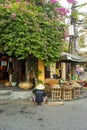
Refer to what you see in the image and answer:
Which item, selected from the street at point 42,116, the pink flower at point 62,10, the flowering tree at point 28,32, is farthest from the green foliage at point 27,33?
the street at point 42,116

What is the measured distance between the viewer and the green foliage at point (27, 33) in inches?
427

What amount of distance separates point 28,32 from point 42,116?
174 inches

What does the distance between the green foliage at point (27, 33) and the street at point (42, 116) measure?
2500 mm

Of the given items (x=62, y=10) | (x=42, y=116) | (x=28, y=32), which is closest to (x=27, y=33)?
(x=28, y=32)

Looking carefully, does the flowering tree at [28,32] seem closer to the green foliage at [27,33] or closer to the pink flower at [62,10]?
the green foliage at [27,33]

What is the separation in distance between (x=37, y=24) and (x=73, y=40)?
20.2ft

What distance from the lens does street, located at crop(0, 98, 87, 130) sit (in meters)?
7.12

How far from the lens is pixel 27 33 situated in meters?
10.9

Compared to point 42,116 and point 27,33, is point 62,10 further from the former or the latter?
point 42,116

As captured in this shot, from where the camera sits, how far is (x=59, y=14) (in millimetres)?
12664

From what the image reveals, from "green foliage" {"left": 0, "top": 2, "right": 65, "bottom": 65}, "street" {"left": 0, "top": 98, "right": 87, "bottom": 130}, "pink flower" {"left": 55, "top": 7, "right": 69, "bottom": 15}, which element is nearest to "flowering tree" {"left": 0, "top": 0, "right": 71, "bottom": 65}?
"green foliage" {"left": 0, "top": 2, "right": 65, "bottom": 65}

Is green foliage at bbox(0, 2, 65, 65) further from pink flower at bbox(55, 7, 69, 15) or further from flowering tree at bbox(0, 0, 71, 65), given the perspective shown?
pink flower at bbox(55, 7, 69, 15)

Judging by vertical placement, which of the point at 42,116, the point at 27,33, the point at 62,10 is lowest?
the point at 42,116

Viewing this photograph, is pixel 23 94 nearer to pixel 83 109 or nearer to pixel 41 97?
pixel 41 97
